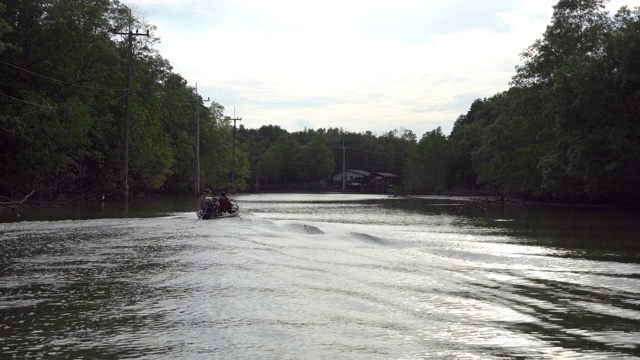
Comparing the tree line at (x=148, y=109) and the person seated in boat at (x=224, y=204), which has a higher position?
the tree line at (x=148, y=109)

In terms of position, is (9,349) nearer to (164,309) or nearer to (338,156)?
(164,309)

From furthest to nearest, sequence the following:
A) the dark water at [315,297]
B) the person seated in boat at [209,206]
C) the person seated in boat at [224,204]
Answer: the person seated in boat at [224,204], the person seated in boat at [209,206], the dark water at [315,297]

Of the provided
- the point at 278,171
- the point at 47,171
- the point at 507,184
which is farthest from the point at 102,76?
Answer: the point at 278,171

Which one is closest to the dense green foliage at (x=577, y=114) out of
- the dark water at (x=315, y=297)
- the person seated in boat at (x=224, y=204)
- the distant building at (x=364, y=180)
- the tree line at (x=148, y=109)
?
the tree line at (x=148, y=109)

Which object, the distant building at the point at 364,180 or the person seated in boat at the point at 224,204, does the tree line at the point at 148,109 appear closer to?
the person seated in boat at the point at 224,204

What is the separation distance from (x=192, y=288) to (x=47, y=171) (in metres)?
31.3

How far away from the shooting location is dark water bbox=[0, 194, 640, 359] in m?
9.27

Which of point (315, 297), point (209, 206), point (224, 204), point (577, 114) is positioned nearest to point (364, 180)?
point (577, 114)

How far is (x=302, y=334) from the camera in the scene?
992 centimetres

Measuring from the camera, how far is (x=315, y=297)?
12.9 metres

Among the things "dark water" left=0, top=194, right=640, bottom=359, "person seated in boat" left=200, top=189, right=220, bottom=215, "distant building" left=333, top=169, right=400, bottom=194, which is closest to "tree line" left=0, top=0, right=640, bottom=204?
"person seated in boat" left=200, top=189, right=220, bottom=215

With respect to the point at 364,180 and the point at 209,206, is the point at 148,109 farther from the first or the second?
the point at 364,180

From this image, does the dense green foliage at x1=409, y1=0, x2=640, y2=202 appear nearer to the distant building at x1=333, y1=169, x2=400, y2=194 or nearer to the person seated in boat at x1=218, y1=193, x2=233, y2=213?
the person seated in boat at x1=218, y1=193, x2=233, y2=213

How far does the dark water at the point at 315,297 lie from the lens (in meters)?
9.27
